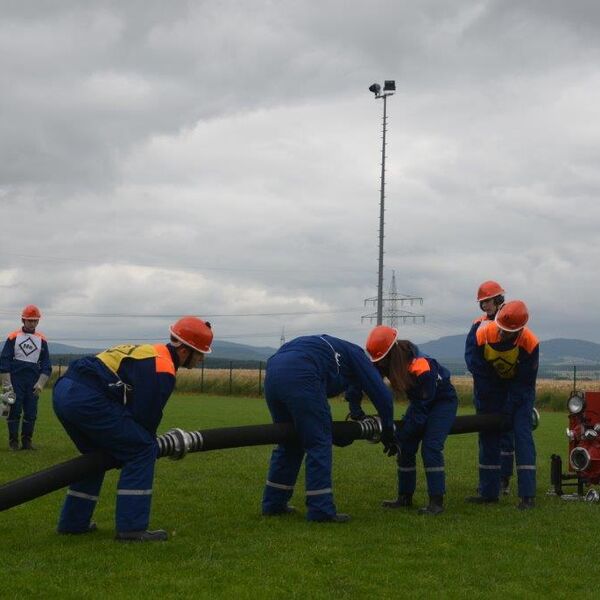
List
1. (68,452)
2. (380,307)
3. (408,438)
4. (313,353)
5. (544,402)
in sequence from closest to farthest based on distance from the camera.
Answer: (313,353)
(408,438)
(68,452)
(544,402)
(380,307)

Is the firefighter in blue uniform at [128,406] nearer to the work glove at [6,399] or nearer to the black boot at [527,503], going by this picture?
the black boot at [527,503]

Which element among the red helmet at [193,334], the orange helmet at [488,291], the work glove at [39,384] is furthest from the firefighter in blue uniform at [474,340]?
the work glove at [39,384]

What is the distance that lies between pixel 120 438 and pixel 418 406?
10.3 feet

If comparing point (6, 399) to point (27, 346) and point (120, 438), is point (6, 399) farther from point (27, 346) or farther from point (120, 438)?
point (120, 438)

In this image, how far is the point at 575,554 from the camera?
666 centimetres

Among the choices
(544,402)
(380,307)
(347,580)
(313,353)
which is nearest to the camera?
(347,580)

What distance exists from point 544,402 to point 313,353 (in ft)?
87.4

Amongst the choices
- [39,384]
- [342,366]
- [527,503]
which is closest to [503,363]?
[527,503]

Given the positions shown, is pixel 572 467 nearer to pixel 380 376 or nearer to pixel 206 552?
pixel 380 376

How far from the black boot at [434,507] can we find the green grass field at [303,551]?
4.4 inches

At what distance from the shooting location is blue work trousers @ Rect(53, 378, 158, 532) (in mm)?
6816

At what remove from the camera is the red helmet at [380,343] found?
8.27 metres

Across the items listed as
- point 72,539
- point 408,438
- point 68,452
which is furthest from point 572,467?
point 68,452

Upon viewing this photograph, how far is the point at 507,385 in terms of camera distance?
952 centimetres
